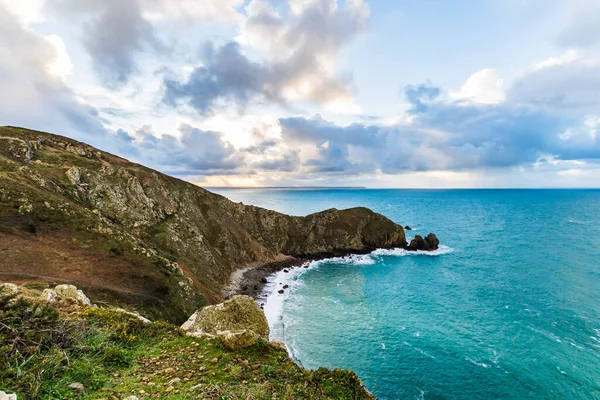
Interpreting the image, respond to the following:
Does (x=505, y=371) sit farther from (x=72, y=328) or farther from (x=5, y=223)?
(x=5, y=223)

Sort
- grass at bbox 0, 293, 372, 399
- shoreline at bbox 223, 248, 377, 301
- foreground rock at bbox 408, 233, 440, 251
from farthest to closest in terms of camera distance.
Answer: foreground rock at bbox 408, 233, 440, 251 < shoreline at bbox 223, 248, 377, 301 < grass at bbox 0, 293, 372, 399

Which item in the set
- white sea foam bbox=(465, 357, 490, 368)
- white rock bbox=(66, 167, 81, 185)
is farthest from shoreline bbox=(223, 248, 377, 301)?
white rock bbox=(66, 167, 81, 185)

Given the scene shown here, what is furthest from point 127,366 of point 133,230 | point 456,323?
point 133,230

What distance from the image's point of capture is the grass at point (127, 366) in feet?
28.6

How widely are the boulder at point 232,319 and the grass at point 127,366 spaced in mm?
4737

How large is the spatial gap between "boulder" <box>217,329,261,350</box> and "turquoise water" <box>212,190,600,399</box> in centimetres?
2596

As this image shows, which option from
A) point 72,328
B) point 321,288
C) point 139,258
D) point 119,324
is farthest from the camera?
point 321,288

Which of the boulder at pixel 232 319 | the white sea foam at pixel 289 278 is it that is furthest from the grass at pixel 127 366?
the white sea foam at pixel 289 278

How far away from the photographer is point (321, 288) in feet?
223

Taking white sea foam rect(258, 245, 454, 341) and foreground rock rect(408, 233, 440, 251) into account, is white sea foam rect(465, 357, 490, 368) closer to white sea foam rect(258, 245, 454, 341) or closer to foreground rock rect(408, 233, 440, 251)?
white sea foam rect(258, 245, 454, 341)

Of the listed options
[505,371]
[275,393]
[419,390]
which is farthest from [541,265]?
[275,393]

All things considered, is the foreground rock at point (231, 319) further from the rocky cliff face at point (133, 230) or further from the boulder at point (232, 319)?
the rocky cliff face at point (133, 230)

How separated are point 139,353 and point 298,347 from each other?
3355cm

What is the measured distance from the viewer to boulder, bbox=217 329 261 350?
1318cm
